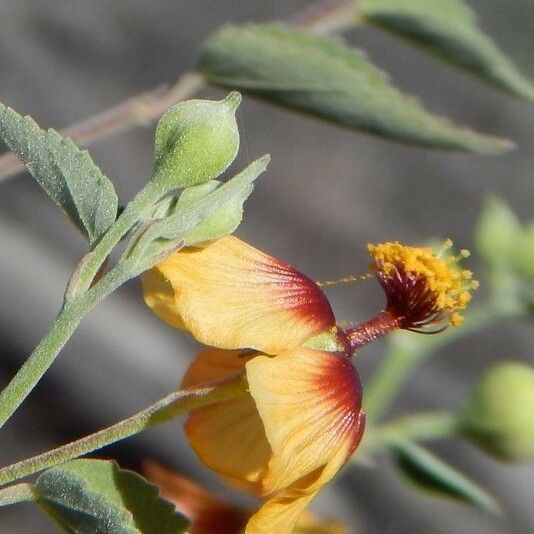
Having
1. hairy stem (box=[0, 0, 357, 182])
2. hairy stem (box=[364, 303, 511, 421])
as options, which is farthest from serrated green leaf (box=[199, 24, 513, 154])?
hairy stem (box=[364, 303, 511, 421])

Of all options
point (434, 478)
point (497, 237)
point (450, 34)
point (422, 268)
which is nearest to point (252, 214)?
point (497, 237)

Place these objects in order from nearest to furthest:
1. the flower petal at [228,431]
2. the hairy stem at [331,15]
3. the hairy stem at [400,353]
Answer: the flower petal at [228,431] < the hairy stem at [331,15] < the hairy stem at [400,353]

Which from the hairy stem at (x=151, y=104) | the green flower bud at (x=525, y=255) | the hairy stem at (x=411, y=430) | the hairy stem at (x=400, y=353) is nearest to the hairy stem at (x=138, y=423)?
the hairy stem at (x=151, y=104)

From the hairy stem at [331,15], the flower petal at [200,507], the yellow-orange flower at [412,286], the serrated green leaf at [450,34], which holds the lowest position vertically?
the flower petal at [200,507]

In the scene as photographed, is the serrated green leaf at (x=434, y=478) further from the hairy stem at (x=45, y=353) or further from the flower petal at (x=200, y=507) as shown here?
the hairy stem at (x=45, y=353)

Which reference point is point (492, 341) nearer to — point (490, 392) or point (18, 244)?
point (18, 244)

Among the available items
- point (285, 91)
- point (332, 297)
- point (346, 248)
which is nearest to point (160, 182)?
point (285, 91)
